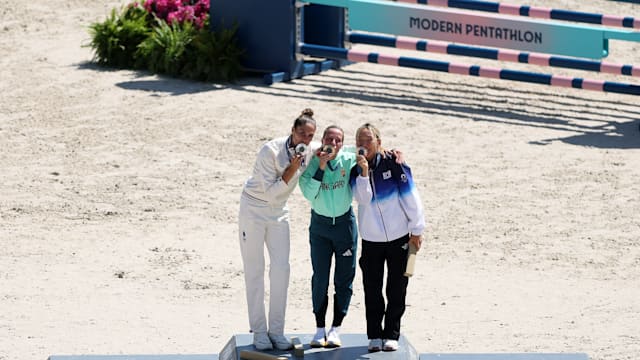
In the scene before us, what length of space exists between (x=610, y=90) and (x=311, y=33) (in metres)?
4.49

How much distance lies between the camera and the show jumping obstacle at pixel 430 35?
55.1 feet

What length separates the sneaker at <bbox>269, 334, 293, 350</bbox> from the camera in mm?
8781

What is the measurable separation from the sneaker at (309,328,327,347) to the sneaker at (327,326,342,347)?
1.5 inches

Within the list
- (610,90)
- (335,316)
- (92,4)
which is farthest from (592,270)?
(92,4)

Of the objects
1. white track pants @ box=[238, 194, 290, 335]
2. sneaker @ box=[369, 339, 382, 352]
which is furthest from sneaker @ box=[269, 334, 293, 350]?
sneaker @ box=[369, 339, 382, 352]

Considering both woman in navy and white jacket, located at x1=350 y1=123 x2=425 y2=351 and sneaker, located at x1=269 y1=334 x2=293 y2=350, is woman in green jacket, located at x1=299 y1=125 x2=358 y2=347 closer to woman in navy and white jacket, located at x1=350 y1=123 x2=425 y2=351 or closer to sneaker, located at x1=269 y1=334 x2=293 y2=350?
woman in navy and white jacket, located at x1=350 y1=123 x2=425 y2=351

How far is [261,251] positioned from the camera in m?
8.62

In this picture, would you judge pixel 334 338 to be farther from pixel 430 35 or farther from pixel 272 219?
pixel 430 35

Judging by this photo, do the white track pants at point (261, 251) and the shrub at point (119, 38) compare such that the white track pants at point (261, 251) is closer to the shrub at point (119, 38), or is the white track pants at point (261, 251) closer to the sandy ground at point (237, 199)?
the sandy ground at point (237, 199)

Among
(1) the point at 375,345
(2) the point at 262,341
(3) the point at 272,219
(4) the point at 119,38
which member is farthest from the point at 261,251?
(4) the point at 119,38

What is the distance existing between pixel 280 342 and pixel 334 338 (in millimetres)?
370

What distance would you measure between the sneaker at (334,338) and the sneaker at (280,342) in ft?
0.88

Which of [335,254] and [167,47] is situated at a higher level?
[167,47]

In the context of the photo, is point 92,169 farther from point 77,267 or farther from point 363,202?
point 363,202
